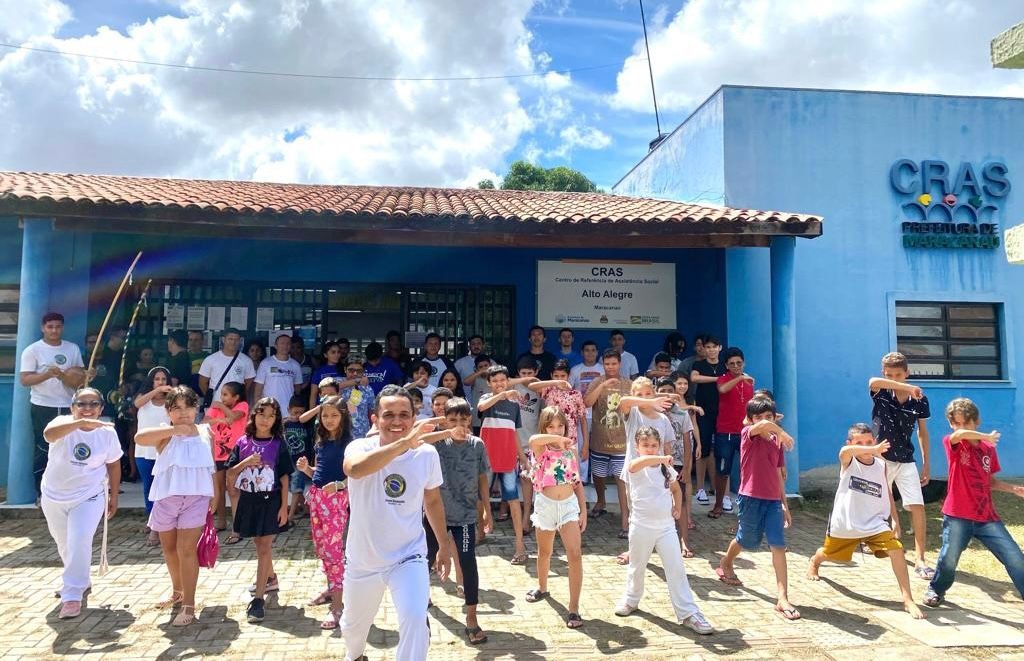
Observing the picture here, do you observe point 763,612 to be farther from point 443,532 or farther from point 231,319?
point 231,319

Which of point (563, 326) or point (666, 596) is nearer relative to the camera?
point (666, 596)

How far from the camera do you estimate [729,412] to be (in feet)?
Answer: 21.0

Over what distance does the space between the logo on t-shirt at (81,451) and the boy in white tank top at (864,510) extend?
513 cm

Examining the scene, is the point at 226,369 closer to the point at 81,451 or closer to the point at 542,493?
the point at 81,451

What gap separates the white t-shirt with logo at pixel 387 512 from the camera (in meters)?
2.83

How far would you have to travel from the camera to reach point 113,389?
7305 mm

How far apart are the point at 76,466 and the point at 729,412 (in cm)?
555

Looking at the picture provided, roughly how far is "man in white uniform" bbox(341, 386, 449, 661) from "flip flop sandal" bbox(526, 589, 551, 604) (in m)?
1.59

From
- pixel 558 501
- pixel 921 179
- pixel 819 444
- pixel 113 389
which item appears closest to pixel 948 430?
pixel 819 444

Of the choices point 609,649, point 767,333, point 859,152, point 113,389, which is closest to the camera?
point 609,649

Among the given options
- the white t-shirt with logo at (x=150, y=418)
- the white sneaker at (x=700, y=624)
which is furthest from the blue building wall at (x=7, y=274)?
the white sneaker at (x=700, y=624)

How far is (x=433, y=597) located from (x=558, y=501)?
3.85 ft

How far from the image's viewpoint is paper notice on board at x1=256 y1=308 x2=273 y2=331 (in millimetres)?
8625

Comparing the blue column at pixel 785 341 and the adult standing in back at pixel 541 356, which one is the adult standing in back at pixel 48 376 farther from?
the blue column at pixel 785 341
